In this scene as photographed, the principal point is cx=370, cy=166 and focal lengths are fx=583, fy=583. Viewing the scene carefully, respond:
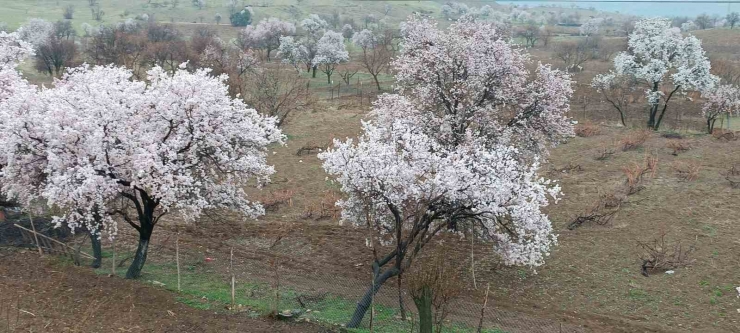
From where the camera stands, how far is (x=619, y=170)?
118 feet

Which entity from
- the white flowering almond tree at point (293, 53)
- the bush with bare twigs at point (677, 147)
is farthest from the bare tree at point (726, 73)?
the white flowering almond tree at point (293, 53)

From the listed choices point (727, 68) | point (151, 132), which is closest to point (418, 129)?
point (151, 132)

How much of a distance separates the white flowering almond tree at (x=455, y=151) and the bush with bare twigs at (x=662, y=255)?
392 centimetres

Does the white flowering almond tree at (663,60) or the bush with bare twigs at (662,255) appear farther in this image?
the white flowering almond tree at (663,60)

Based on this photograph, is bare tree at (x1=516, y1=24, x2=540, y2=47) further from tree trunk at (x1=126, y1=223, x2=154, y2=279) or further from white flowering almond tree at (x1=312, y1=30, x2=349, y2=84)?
tree trunk at (x1=126, y1=223, x2=154, y2=279)

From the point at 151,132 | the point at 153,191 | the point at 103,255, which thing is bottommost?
the point at 103,255

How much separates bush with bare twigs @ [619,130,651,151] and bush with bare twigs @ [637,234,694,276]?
15.4 m

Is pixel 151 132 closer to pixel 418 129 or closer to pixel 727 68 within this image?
pixel 418 129

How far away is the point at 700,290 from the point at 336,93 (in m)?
52.2

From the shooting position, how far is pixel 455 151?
22.7 meters

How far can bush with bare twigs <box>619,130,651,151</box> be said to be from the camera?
4041cm

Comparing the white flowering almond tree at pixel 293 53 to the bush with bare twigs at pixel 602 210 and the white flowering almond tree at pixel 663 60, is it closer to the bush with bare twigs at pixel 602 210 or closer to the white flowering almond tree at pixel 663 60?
the white flowering almond tree at pixel 663 60

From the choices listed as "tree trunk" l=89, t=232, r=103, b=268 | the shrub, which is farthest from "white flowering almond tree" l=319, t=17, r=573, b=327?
the shrub

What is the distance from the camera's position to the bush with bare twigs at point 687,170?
33.3 metres
